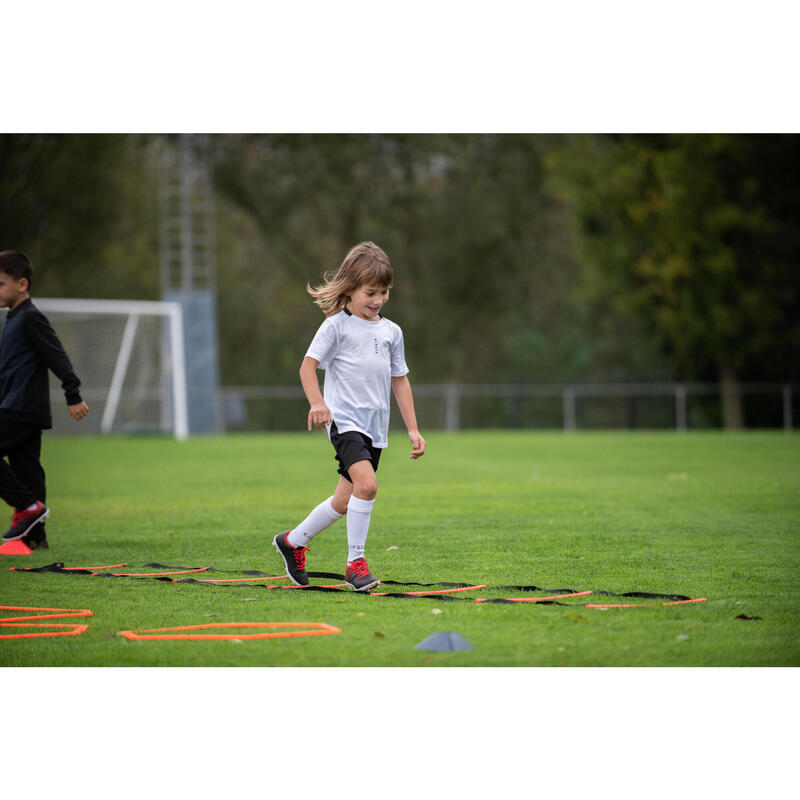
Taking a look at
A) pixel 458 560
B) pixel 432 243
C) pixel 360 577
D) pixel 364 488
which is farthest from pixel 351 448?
pixel 432 243

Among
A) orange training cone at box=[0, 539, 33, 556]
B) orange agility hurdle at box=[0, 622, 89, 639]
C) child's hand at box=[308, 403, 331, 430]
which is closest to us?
orange agility hurdle at box=[0, 622, 89, 639]

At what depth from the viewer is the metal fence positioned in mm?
32844

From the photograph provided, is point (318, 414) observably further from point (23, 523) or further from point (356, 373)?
point (23, 523)

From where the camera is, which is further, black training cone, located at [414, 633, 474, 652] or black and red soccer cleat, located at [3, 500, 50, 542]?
black and red soccer cleat, located at [3, 500, 50, 542]

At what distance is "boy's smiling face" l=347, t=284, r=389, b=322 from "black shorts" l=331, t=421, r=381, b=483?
59cm

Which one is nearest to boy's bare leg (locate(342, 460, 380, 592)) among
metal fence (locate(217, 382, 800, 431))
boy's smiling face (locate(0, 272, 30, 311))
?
boy's smiling face (locate(0, 272, 30, 311))

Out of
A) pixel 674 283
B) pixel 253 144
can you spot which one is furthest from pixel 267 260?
pixel 674 283

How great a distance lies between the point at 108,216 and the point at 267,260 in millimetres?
6770

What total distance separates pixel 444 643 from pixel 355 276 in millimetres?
2165

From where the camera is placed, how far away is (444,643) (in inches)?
183

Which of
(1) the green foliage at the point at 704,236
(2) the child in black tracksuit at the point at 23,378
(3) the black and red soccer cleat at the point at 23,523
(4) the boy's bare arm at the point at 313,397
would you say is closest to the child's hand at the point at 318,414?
(4) the boy's bare arm at the point at 313,397

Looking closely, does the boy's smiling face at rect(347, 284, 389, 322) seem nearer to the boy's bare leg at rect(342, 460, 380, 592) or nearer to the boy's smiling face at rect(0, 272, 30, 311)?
the boy's bare leg at rect(342, 460, 380, 592)

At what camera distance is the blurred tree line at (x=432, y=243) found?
34125 millimetres

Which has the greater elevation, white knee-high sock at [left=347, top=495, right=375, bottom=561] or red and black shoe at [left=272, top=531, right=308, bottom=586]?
white knee-high sock at [left=347, top=495, right=375, bottom=561]
